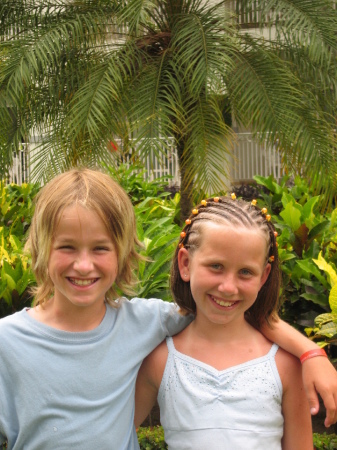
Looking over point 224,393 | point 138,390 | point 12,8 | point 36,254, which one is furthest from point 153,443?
point 12,8

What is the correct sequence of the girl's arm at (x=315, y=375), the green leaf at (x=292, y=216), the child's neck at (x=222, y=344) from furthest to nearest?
the green leaf at (x=292, y=216) < the child's neck at (x=222, y=344) < the girl's arm at (x=315, y=375)

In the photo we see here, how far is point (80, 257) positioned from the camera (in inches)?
72.2

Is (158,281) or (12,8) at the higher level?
(12,8)

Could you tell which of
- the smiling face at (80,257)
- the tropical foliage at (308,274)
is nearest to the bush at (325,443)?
the tropical foliage at (308,274)

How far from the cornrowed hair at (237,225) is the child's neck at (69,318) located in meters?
0.31

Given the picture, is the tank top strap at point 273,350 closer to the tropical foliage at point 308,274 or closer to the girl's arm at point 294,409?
the girl's arm at point 294,409

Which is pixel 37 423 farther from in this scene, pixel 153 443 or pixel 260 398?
pixel 153 443

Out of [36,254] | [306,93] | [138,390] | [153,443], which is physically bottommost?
[153,443]

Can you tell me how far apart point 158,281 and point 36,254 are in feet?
3.75

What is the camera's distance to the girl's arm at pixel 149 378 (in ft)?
6.59

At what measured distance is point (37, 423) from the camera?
181 cm

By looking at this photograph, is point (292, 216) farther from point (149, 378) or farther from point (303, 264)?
point (149, 378)

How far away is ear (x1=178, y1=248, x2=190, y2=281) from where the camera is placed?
2.01 m

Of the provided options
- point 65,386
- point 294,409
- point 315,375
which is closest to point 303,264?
point 294,409
